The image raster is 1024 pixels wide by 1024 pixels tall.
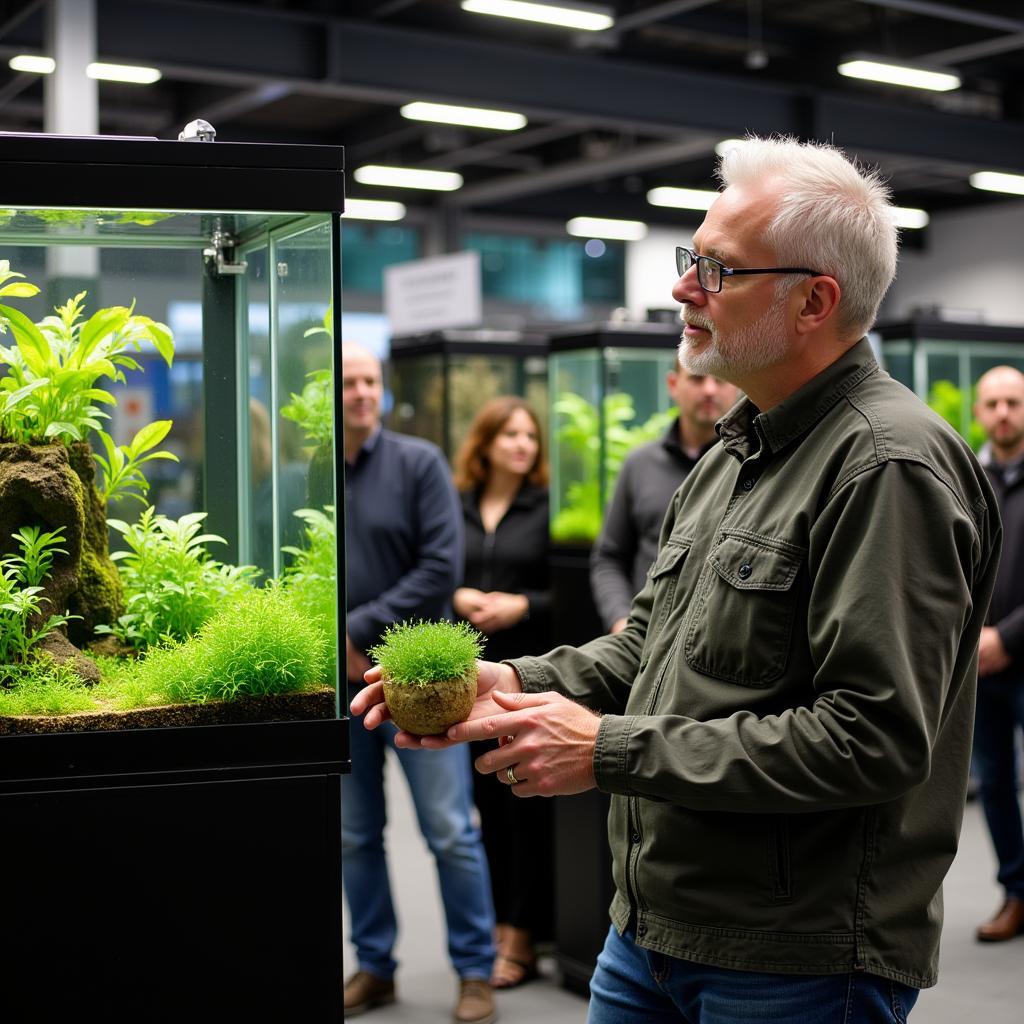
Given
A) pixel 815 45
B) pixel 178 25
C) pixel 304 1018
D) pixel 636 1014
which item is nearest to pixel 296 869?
pixel 304 1018

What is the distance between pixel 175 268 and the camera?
2061mm

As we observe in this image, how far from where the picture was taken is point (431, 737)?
1.70 metres

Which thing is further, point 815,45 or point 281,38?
point 815,45

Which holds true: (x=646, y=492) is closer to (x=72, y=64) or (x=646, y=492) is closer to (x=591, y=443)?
(x=591, y=443)

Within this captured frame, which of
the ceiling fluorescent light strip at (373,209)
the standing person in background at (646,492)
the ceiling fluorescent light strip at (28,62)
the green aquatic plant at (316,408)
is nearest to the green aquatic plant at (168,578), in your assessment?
the green aquatic plant at (316,408)

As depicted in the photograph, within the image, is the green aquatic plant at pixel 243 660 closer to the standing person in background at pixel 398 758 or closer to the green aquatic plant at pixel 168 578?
the green aquatic plant at pixel 168 578

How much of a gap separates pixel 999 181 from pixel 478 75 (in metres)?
5.26

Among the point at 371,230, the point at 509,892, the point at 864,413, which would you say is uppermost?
the point at 371,230

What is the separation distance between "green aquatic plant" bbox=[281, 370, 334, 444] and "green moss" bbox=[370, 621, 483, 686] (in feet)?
1.30

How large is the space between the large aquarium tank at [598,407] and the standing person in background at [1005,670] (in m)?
1.11

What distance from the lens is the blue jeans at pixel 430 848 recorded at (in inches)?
139

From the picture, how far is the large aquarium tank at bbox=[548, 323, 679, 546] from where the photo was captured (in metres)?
4.38

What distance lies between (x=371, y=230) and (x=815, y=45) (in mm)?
5442

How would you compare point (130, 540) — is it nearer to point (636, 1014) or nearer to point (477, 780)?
point (636, 1014)
